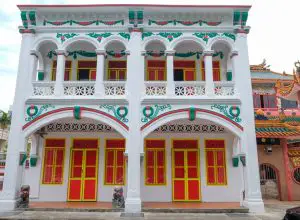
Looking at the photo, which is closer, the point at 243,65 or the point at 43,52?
the point at 243,65

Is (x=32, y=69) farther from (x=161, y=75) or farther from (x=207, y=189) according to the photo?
(x=207, y=189)

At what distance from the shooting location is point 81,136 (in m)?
10.7

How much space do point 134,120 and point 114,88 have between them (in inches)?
55.3

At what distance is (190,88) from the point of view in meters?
9.57

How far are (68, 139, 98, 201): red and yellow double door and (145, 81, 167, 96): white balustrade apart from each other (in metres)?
3.06

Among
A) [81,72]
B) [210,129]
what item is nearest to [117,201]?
[210,129]

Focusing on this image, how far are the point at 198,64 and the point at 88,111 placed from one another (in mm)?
4917

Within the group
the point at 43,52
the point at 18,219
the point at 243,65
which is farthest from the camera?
the point at 43,52

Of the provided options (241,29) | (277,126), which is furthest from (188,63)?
(277,126)

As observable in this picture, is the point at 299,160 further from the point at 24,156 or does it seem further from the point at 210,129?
the point at 24,156

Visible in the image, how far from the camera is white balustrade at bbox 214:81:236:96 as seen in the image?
9531mm

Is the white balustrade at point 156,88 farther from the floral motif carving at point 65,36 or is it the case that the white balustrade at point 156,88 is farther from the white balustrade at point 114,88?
the floral motif carving at point 65,36

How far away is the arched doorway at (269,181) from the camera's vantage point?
11.6m

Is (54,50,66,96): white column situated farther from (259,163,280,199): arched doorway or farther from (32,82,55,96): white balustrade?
(259,163,280,199): arched doorway
